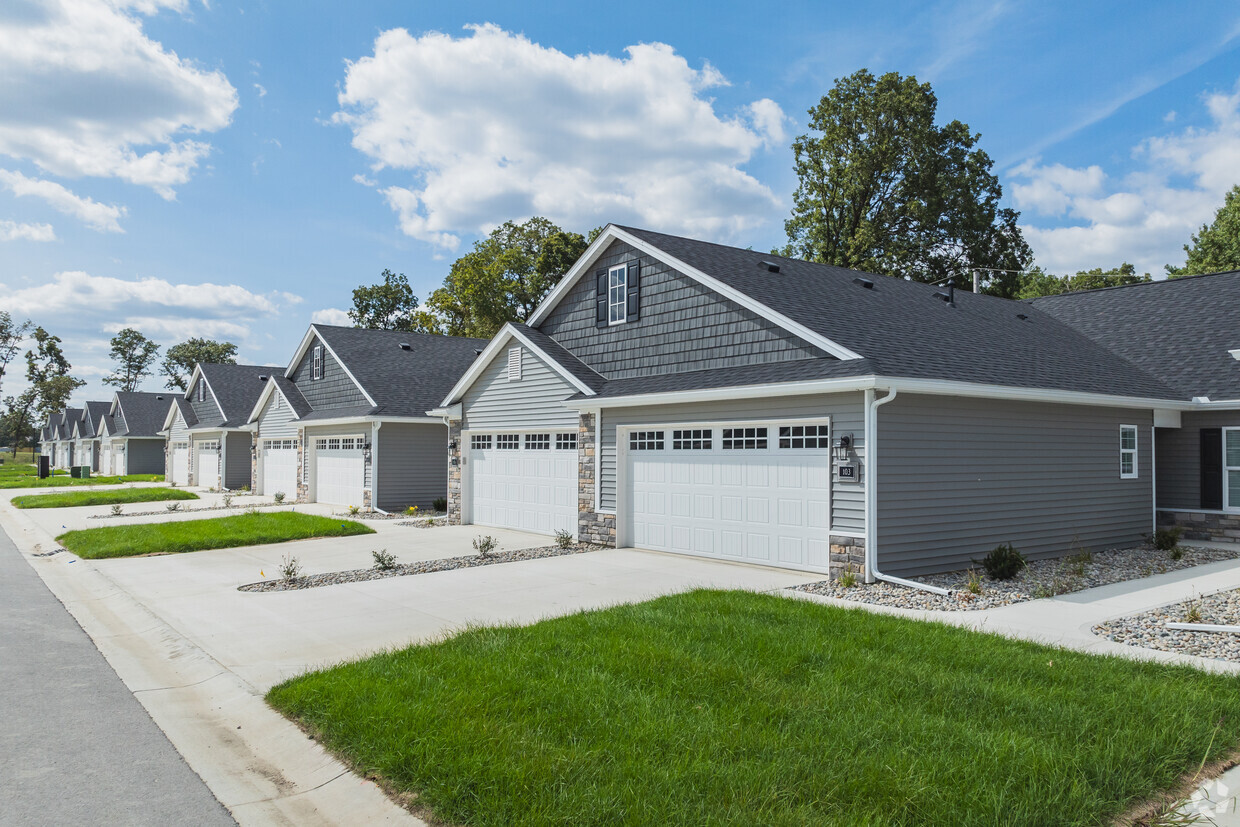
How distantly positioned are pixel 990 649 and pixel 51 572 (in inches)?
554

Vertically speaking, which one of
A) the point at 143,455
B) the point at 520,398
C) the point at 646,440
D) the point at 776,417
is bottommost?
the point at 143,455

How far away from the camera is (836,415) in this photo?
35.1ft

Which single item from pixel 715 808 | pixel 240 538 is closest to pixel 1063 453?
pixel 715 808

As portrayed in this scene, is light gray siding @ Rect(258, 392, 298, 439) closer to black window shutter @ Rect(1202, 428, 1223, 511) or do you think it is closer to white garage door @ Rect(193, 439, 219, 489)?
white garage door @ Rect(193, 439, 219, 489)

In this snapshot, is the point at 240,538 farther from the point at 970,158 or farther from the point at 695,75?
the point at 970,158

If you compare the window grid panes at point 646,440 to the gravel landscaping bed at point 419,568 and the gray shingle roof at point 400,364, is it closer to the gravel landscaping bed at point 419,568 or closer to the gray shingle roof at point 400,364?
the gravel landscaping bed at point 419,568

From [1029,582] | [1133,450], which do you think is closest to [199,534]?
[1029,582]

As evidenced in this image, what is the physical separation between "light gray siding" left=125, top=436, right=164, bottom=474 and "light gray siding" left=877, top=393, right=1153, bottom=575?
164 ft

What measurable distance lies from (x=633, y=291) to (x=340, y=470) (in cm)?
1354

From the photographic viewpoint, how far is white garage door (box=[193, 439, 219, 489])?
34.2 meters

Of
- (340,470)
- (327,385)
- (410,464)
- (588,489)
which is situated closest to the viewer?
(588,489)

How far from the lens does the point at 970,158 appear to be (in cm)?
3581

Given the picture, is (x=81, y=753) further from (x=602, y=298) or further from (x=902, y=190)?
(x=902, y=190)

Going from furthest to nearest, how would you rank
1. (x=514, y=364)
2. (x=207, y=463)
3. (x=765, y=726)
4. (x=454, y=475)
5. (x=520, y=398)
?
1. (x=207, y=463)
2. (x=454, y=475)
3. (x=514, y=364)
4. (x=520, y=398)
5. (x=765, y=726)
